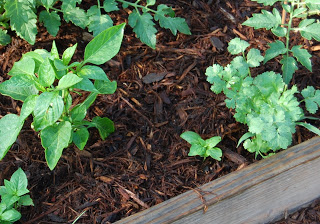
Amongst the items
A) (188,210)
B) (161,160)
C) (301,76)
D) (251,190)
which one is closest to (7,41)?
(161,160)

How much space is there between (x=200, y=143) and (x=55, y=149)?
746 mm

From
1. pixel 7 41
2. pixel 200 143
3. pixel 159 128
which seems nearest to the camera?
pixel 200 143

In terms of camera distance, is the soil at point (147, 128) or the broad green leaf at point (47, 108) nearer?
the broad green leaf at point (47, 108)

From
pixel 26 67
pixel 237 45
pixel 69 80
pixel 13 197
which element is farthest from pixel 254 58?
pixel 13 197

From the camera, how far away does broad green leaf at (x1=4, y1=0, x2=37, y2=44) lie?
2.21m

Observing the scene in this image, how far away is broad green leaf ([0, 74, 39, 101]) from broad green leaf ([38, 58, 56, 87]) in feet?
0.18

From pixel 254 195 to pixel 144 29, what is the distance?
1091 mm

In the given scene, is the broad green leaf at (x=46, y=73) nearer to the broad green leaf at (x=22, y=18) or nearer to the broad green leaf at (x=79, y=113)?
the broad green leaf at (x=79, y=113)

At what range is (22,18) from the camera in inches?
87.6

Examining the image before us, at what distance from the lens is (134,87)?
2436 mm

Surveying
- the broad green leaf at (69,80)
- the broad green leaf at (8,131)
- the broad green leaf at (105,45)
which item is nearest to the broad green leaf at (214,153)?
the broad green leaf at (105,45)

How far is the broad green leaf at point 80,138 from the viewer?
2.02 m

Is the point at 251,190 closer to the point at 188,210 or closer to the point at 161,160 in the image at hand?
the point at 188,210

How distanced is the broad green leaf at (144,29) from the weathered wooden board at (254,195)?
0.87 metres
